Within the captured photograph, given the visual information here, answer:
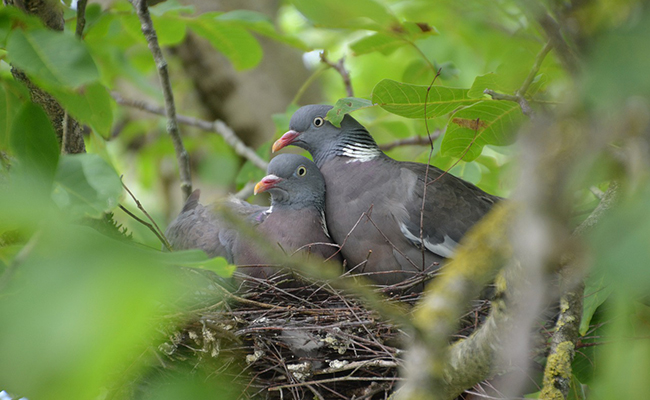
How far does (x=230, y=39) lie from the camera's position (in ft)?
10.8

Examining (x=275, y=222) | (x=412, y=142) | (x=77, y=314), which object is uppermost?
(x=77, y=314)

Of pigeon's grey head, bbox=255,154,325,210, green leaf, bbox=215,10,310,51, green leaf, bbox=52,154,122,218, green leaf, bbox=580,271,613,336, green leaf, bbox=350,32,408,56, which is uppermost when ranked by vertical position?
green leaf, bbox=52,154,122,218

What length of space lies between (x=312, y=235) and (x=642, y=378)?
7.13 feet

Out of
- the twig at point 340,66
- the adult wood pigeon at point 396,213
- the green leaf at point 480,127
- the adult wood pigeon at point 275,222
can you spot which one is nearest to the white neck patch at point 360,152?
the adult wood pigeon at point 396,213

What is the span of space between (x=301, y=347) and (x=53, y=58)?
4.98 feet

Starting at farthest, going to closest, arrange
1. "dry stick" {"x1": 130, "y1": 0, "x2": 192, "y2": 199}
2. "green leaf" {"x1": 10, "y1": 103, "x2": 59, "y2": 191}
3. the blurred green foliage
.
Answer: "dry stick" {"x1": 130, "y1": 0, "x2": 192, "y2": 199}, "green leaf" {"x1": 10, "y1": 103, "x2": 59, "y2": 191}, the blurred green foliage

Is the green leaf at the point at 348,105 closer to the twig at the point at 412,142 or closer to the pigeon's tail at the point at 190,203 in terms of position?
the pigeon's tail at the point at 190,203

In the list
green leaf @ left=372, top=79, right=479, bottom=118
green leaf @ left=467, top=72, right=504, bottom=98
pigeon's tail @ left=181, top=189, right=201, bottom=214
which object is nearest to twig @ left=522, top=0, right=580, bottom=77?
green leaf @ left=467, top=72, right=504, bottom=98

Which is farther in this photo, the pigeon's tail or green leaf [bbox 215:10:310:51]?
the pigeon's tail

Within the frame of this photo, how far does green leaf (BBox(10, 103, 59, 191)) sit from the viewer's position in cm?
113

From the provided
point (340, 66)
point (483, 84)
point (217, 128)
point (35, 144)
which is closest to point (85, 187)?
point (35, 144)

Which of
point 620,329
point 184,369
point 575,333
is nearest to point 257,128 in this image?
point 184,369

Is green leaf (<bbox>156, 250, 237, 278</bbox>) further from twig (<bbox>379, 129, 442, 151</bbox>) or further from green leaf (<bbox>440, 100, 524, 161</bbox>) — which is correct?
twig (<bbox>379, 129, 442, 151</bbox>)

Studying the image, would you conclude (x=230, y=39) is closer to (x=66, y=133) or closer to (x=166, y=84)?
(x=166, y=84)
